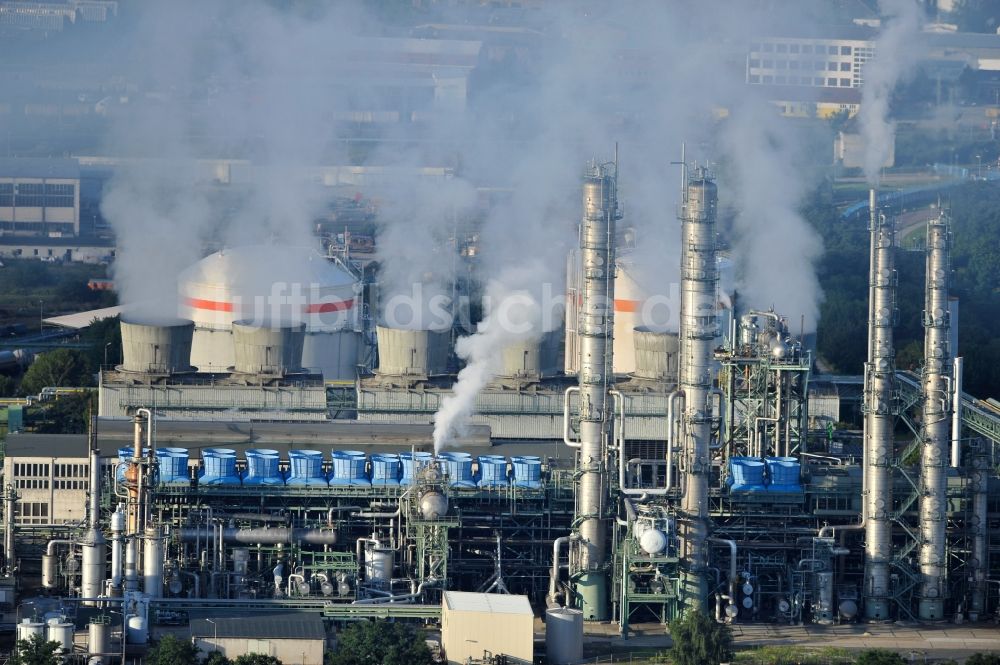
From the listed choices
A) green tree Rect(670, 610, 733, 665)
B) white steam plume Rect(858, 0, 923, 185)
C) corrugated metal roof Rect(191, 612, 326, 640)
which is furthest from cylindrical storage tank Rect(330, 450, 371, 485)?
white steam plume Rect(858, 0, 923, 185)

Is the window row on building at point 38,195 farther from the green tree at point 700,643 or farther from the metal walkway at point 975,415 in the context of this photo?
the green tree at point 700,643

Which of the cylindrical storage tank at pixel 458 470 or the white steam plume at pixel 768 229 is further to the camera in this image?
the white steam plume at pixel 768 229

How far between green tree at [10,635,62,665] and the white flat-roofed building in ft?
24.5

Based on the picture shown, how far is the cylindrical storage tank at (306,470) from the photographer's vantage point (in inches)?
1969

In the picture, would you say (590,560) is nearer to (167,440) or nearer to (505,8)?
(167,440)

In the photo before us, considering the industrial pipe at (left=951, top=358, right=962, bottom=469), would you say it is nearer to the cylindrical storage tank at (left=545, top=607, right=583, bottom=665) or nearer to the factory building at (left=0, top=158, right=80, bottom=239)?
the cylindrical storage tank at (left=545, top=607, right=583, bottom=665)

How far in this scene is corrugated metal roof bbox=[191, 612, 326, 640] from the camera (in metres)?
44.0

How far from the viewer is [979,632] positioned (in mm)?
49250

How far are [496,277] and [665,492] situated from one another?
19.4 meters

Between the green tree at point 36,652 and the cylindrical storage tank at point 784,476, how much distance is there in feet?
52.7

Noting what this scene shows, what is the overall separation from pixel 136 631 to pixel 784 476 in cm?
1443

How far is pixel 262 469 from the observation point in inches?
1977

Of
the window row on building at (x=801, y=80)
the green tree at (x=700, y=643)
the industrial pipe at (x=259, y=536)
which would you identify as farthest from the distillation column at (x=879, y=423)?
the window row on building at (x=801, y=80)

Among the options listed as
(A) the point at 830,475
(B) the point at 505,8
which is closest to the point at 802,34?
(B) the point at 505,8
